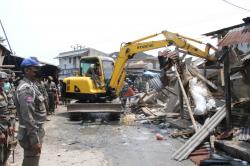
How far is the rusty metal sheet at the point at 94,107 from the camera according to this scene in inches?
582

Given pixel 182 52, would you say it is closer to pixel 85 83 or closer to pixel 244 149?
pixel 85 83

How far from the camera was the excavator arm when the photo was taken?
14.3 meters

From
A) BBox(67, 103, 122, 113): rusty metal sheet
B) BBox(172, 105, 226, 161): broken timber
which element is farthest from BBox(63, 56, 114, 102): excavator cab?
BBox(172, 105, 226, 161): broken timber

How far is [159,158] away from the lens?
8.38 metres

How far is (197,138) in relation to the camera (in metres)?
9.20

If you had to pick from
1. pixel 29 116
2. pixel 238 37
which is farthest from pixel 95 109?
pixel 29 116

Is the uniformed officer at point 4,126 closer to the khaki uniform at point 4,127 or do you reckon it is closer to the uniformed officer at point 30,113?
the khaki uniform at point 4,127

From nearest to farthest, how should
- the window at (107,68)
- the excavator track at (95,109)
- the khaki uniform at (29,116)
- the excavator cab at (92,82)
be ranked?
the khaki uniform at (29,116)
the excavator track at (95,109)
the excavator cab at (92,82)
the window at (107,68)

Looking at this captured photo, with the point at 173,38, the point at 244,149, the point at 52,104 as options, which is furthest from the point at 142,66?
the point at 244,149

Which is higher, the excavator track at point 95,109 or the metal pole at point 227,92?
the metal pole at point 227,92

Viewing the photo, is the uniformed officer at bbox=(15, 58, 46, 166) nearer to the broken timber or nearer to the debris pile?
the debris pile

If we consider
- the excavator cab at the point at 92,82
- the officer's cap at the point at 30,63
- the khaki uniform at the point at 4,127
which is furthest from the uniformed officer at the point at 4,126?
the excavator cab at the point at 92,82

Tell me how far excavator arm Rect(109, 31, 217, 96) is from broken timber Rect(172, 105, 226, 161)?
444cm

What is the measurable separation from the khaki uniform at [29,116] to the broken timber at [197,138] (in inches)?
157
